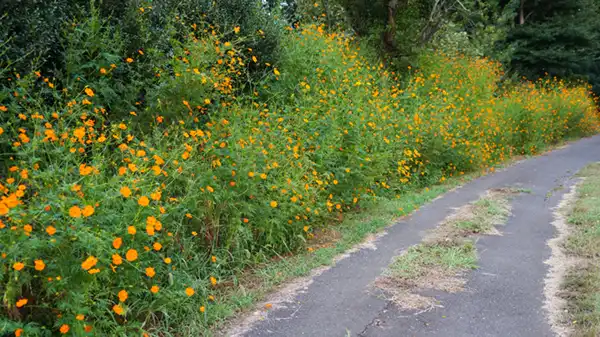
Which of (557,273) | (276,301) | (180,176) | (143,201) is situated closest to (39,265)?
(143,201)

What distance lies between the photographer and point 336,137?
5.80m

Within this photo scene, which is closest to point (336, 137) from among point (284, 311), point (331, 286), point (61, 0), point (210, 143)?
point (210, 143)

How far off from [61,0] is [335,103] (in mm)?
3510

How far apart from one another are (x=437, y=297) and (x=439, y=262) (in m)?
0.74

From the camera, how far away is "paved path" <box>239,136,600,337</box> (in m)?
3.30

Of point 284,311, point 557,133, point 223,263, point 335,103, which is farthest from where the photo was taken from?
point 557,133

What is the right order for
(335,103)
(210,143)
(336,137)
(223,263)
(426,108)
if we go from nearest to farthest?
(223,263), (210,143), (336,137), (335,103), (426,108)

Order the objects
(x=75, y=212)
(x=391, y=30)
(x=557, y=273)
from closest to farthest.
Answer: (x=75, y=212) → (x=557, y=273) → (x=391, y=30)

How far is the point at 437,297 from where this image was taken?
3771 mm

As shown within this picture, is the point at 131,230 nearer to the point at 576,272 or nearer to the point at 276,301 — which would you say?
the point at 276,301

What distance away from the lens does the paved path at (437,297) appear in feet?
10.8

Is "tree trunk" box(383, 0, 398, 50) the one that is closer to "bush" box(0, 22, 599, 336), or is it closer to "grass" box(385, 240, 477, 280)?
"bush" box(0, 22, 599, 336)

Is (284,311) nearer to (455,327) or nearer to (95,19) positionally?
(455,327)

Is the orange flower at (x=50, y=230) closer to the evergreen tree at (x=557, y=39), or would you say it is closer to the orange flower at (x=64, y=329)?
the orange flower at (x=64, y=329)
